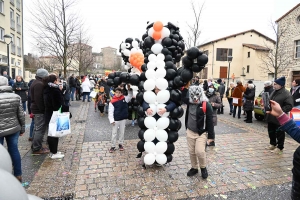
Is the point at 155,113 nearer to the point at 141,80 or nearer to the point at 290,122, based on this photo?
the point at 141,80

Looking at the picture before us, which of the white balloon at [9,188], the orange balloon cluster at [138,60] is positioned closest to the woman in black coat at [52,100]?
the orange balloon cluster at [138,60]

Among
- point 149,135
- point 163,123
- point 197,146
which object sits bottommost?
point 197,146

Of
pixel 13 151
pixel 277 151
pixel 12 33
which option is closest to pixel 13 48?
pixel 12 33

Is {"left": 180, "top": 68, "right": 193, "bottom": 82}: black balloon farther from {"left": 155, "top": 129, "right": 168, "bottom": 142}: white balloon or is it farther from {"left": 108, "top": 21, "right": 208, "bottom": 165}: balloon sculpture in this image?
{"left": 155, "top": 129, "right": 168, "bottom": 142}: white balloon

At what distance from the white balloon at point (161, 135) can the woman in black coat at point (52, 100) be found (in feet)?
7.16

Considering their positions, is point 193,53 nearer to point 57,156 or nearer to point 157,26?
point 157,26

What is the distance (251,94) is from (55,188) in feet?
27.8

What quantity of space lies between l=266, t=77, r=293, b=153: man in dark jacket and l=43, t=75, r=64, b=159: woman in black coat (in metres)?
5.02

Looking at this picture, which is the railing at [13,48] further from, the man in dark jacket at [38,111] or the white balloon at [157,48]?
the white balloon at [157,48]

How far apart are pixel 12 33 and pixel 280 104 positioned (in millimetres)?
28870

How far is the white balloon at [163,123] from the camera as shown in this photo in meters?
4.27

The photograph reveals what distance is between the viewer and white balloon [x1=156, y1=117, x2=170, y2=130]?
14.0ft

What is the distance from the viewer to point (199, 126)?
3965 mm

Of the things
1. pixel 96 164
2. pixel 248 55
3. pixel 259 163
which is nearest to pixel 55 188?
pixel 96 164
